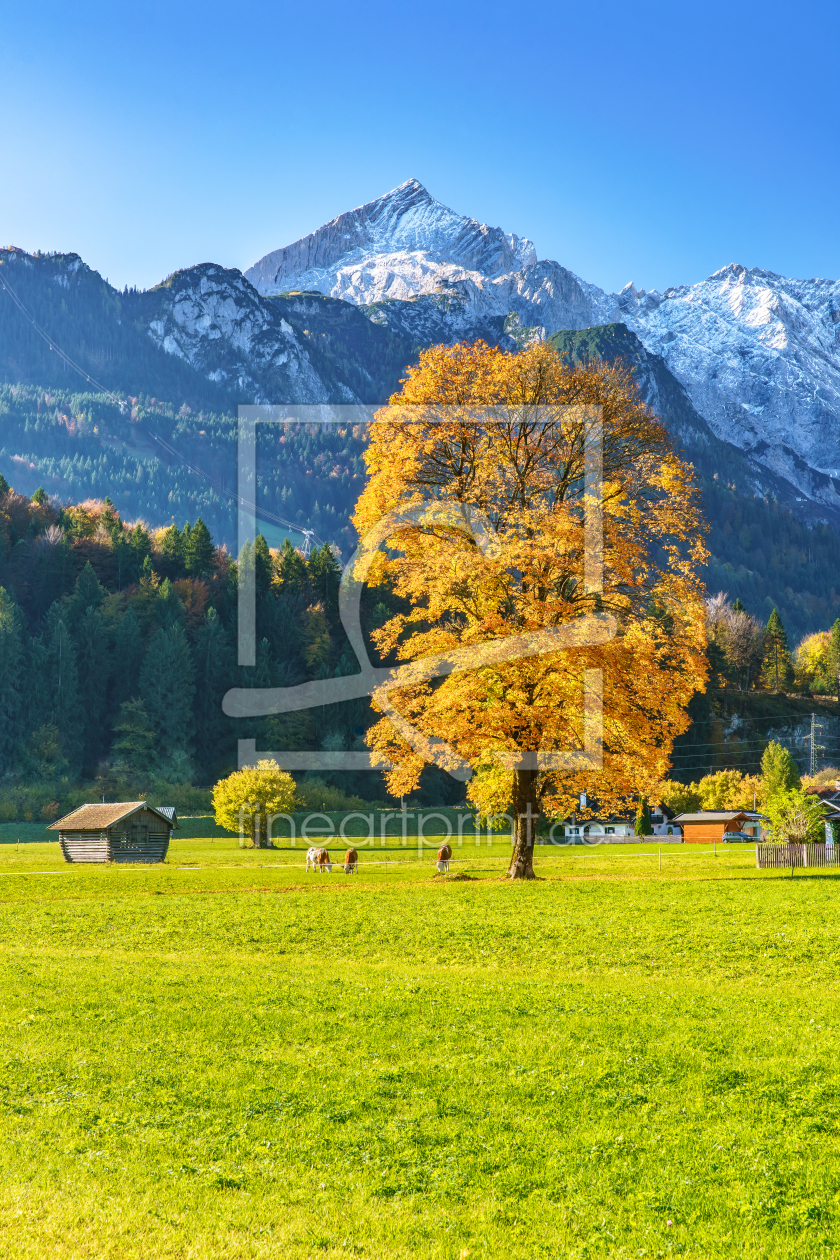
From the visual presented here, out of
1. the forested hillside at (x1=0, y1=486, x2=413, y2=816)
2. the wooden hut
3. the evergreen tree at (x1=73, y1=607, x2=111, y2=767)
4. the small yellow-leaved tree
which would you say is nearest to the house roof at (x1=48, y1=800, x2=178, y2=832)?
the wooden hut

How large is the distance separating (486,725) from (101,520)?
123m

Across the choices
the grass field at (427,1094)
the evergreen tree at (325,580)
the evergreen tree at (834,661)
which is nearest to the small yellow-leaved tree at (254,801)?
the grass field at (427,1094)

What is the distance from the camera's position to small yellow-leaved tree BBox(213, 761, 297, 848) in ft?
245

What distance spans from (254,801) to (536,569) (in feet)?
161

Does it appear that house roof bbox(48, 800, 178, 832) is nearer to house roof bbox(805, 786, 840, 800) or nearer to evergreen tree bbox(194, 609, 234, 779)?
house roof bbox(805, 786, 840, 800)

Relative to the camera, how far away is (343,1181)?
356 inches

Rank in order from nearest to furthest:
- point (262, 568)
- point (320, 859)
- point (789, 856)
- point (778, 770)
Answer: point (320, 859), point (789, 856), point (778, 770), point (262, 568)

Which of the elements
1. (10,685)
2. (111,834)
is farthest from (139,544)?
(111,834)

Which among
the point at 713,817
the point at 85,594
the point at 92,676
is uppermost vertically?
the point at 85,594

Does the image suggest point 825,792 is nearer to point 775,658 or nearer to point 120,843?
point 775,658

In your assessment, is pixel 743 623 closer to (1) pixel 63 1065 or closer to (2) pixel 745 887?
(2) pixel 745 887

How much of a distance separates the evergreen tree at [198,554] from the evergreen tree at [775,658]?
10261 centimetres

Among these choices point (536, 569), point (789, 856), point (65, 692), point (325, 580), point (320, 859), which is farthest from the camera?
point (325, 580)

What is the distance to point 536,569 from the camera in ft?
103
